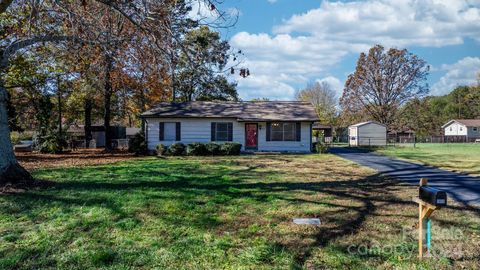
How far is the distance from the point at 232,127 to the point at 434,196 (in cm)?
1874

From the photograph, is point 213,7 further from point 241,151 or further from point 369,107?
point 369,107

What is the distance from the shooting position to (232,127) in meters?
22.0

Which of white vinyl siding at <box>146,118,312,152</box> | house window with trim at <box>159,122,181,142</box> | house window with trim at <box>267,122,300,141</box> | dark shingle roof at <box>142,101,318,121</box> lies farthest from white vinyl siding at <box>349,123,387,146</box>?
house window with trim at <box>159,122,181,142</box>

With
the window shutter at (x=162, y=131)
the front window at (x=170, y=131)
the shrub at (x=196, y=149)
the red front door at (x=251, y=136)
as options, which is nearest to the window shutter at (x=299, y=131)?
the red front door at (x=251, y=136)

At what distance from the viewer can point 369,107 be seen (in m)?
43.7

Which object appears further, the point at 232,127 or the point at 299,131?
the point at 299,131

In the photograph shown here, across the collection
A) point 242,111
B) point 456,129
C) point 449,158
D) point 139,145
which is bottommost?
point 449,158

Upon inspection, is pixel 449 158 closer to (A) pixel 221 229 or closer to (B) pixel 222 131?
(B) pixel 222 131

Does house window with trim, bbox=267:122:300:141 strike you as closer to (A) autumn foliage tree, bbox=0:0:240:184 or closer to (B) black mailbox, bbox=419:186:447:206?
(A) autumn foliage tree, bbox=0:0:240:184

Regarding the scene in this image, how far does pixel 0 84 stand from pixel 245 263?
8120 millimetres

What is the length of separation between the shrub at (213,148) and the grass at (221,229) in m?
11.7

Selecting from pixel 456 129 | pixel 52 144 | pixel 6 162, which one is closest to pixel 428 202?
pixel 6 162

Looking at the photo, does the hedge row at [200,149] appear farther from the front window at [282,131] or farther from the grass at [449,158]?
the grass at [449,158]

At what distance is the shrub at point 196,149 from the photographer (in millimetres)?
19844
